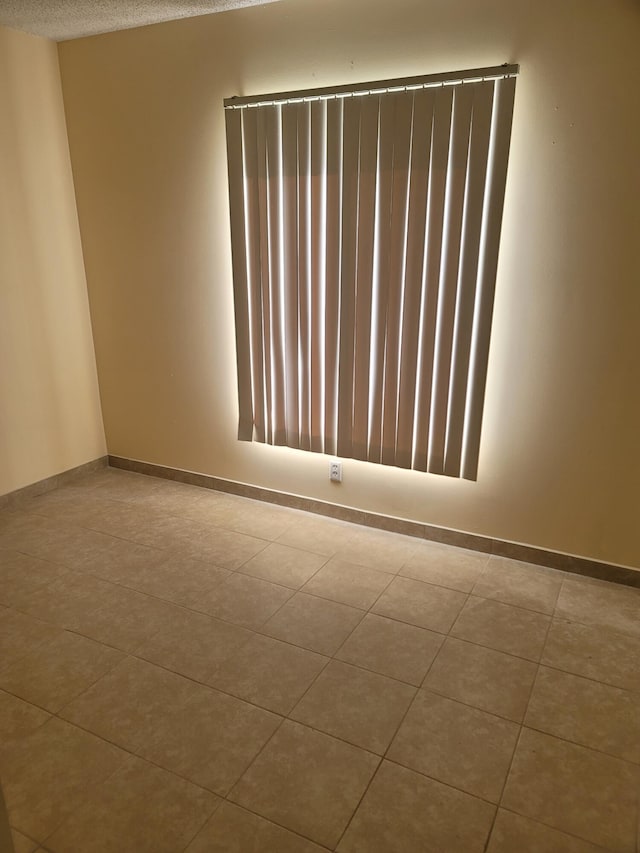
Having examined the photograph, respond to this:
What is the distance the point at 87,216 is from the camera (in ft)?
11.3

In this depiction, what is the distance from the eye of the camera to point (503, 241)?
2414mm

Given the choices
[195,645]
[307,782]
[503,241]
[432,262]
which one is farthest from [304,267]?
[307,782]

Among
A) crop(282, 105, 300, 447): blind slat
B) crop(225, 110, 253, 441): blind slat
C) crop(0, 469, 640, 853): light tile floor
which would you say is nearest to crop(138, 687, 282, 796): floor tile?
crop(0, 469, 640, 853): light tile floor

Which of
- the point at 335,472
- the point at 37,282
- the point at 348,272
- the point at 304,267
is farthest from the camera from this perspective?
the point at 37,282

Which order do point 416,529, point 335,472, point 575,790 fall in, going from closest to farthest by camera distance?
point 575,790 → point 416,529 → point 335,472

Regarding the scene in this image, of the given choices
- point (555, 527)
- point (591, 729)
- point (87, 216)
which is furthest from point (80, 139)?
point (591, 729)

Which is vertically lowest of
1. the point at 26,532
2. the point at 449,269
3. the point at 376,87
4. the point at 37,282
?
the point at 26,532

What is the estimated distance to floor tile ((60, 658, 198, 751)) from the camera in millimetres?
1751

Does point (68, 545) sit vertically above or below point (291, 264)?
below

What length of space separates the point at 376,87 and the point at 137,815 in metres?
2.68

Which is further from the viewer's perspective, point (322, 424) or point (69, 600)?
point (322, 424)

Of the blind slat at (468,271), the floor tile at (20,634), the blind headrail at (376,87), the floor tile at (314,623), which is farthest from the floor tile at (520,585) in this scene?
the blind headrail at (376,87)

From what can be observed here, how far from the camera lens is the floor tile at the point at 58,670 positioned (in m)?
1.88

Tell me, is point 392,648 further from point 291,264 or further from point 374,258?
point 291,264
